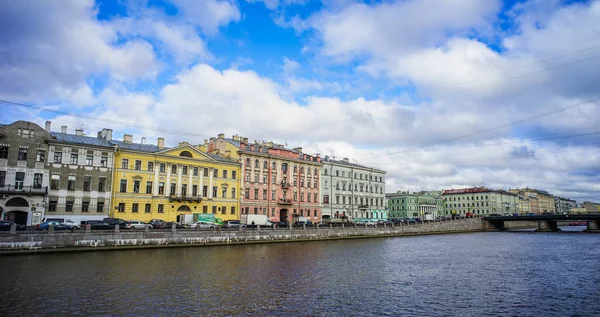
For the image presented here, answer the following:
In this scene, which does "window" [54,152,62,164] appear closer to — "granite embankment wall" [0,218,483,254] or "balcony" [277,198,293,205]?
"granite embankment wall" [0,218,483,254]

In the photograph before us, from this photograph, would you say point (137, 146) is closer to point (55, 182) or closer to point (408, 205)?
point (55, 182)

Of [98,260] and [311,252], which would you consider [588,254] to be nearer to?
[311,252]

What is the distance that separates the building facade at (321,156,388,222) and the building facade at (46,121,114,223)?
140 feet

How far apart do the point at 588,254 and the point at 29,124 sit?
214 ft

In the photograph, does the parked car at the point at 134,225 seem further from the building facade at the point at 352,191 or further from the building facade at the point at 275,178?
the building facade at the point at 352,191

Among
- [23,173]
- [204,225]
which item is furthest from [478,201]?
[23,173]

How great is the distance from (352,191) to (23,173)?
2365 inches

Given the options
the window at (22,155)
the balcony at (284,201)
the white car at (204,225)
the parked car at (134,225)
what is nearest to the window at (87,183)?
the window at (22,155)

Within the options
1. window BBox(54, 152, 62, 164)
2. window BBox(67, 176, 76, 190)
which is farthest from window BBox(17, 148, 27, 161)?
window BBox(67, 176, 76, 190)

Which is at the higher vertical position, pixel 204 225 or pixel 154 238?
pixel 204 225

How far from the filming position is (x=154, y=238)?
43375 mm

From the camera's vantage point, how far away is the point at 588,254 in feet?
142

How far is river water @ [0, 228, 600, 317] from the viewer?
18875 millimetres

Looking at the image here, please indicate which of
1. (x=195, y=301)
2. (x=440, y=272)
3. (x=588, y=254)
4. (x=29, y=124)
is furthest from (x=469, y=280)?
(x=29, y=124)
